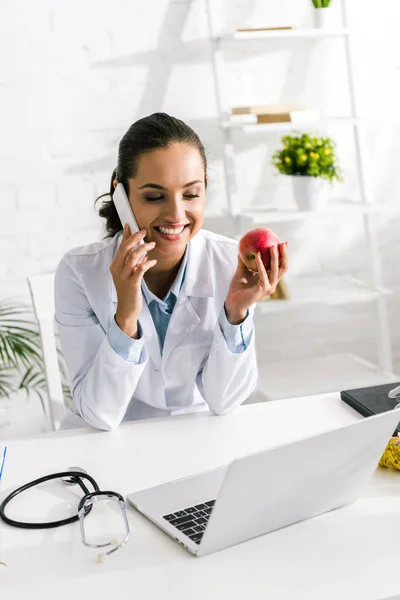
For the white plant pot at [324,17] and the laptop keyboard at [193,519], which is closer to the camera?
the laptop keyboard at [193,519]

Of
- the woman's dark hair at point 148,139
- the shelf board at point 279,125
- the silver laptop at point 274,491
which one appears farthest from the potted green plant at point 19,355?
the silver laptop at point 274,491

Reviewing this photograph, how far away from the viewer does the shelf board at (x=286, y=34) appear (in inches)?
102

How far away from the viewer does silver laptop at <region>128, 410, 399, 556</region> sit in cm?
90

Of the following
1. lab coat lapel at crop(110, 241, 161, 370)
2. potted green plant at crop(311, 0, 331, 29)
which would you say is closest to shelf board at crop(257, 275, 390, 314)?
potted green plant at crop(311, 0, 331, 29)

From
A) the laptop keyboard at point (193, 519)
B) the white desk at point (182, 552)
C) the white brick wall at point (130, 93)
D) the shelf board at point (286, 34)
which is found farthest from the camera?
the white brick wall at point (130, 93)

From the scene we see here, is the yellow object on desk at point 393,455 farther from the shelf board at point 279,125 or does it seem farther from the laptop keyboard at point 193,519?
the shelf board at point 279,125

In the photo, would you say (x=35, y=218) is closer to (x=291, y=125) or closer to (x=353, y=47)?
(x=291, y=125)

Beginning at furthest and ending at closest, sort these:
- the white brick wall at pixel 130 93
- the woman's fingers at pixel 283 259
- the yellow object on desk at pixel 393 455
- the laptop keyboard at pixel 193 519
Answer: the white brick wall at pixel 130 93 < the woman's fingers at pixel 283 259 < the yellow object on desk at pixel 393 455 < the laptop keyboard at pixel 193 519

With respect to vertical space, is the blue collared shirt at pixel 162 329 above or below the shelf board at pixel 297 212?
below

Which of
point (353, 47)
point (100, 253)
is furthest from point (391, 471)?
point (353, 47)

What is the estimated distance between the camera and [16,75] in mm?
2668

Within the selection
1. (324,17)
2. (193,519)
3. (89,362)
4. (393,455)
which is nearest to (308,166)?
(324,17)

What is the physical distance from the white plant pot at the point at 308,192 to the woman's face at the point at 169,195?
3.84ft

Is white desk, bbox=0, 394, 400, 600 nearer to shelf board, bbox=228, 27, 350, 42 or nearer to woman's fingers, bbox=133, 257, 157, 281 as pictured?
woman's fingers, bbox=133, 257, 157, 281
